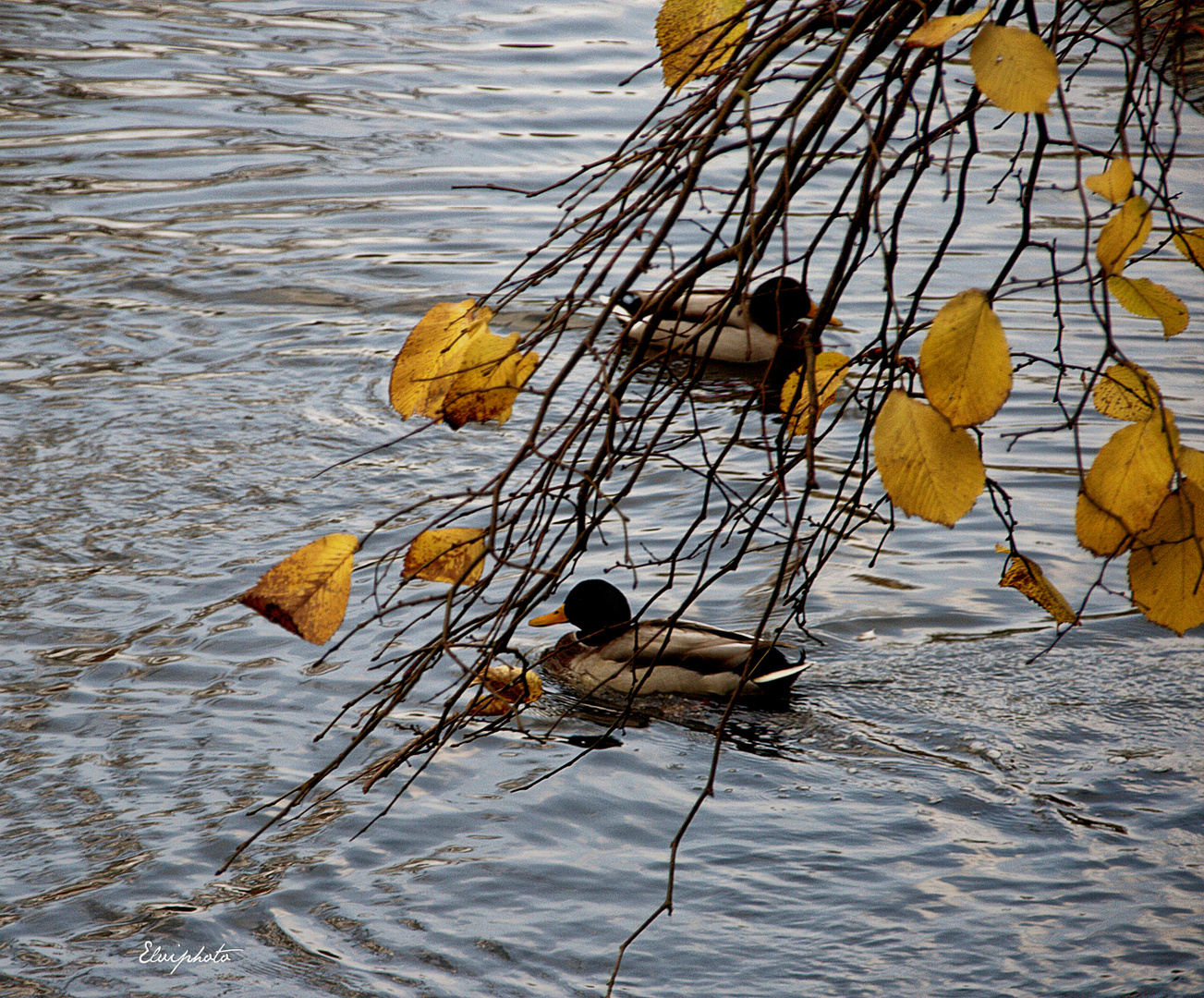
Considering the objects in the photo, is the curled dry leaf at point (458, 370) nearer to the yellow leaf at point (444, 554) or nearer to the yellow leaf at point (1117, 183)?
the yellow leaf at point (444, 554)

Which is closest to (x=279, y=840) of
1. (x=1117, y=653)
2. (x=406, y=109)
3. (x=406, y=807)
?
(x=406, y=807)

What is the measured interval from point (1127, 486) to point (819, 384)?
0.69 metres

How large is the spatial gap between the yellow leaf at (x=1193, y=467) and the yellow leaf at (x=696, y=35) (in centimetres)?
84

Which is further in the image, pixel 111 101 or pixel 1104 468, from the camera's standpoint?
pixel 111 101

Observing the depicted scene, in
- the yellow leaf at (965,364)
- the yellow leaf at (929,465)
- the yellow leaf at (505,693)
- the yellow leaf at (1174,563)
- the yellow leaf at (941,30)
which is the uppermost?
the yellow leaf at (941,30)

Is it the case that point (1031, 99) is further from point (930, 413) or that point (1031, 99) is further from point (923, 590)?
point (923, 590)

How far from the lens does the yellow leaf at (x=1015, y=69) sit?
1.41 metres

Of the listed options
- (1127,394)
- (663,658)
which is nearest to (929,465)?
(1127,394)

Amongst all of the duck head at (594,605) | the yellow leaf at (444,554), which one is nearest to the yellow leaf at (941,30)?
the yellow leaf at (444,554)

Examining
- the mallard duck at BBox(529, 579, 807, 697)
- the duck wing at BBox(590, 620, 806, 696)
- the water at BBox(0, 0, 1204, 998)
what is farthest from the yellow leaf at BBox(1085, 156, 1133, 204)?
the duck wing at BBox(590, 620, 806, 696)

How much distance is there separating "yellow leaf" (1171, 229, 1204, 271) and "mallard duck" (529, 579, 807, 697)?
10.9 feet

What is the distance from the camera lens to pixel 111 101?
13203 mm

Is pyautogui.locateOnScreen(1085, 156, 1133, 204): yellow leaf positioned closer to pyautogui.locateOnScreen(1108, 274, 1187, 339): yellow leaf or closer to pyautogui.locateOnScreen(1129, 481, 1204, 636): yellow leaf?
pyautogui.locateOnScreen(1108, 274, 1187, 339): yellow leaf

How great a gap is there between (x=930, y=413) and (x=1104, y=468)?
0.19m
